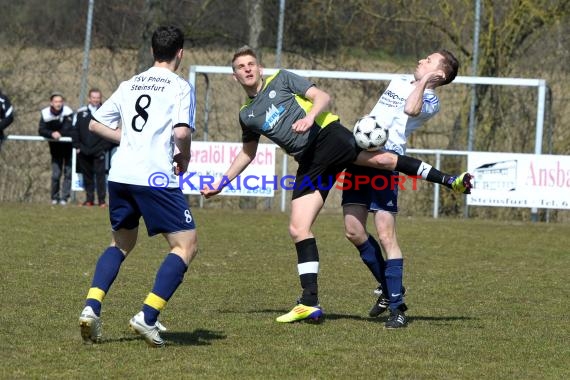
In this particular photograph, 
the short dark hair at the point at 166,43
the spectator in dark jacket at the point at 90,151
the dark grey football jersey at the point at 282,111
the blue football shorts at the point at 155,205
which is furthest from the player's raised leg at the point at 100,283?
the spectator in dark jacket at the point at 90,151

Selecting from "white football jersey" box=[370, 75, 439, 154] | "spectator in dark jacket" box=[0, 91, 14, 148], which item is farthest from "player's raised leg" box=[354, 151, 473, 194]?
"spectator in dark jacket" box=[0, 91, 14, 148]

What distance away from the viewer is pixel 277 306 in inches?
295

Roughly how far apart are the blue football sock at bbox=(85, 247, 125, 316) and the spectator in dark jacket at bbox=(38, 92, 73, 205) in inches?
447

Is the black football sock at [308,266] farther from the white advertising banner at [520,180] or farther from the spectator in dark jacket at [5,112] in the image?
the spectator in dark jacket at [5,112]

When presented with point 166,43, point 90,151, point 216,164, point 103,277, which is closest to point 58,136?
point 90,151

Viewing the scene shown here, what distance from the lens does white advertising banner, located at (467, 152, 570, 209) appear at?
15906 millimetres

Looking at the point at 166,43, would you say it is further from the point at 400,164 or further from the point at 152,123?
the point at 400,164

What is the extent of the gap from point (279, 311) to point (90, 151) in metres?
9.75

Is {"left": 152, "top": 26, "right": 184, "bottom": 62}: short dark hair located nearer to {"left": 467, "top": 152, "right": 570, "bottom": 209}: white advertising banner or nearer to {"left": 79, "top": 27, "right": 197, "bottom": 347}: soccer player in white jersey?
{"left": 79, "top": 27, "right": 197, "bottom": 347}: soccer player in white jersey

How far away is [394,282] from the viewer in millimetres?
6773

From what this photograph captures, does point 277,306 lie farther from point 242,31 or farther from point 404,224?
point 242,31

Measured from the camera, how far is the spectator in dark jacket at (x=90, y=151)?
1634 cm

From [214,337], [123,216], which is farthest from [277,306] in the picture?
[123,216]

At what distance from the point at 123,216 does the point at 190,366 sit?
1.02 meters
